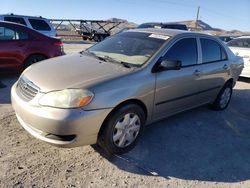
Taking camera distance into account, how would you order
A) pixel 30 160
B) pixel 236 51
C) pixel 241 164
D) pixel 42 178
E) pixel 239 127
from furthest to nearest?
pixel 236 51 → pixel 239 127 → pixel 241 164 → pixel 30 160 → pixel 42 178

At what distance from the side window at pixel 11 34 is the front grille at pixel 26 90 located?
3.57 meters

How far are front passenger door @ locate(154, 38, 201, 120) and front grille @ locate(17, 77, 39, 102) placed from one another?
166cm

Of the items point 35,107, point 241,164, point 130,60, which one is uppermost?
point 130,60

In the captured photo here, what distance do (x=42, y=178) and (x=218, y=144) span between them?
2.70 meters

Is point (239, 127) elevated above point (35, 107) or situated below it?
below

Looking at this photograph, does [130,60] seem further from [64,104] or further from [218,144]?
[218,144]

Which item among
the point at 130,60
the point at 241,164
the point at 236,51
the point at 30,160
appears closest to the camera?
the point at 30,160

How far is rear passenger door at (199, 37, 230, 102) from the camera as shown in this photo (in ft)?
17.6

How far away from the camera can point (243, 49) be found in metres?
9.62

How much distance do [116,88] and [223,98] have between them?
133 inches

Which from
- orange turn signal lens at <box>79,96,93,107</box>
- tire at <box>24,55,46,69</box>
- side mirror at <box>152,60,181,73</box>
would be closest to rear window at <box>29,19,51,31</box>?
tire at <box>24,55,46,69</box>

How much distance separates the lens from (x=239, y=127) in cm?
549

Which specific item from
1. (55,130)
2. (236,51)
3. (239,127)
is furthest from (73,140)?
(236,51)

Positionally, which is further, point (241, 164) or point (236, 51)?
point (236, 51)
